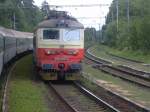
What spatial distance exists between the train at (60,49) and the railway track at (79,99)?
0.61 meters

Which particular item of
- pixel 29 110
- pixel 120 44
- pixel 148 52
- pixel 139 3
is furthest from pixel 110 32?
pixel 29 110

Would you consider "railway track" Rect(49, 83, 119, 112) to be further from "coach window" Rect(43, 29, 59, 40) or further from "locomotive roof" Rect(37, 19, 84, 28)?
"locomotive roof" Rect(37, 19, 84, 28)

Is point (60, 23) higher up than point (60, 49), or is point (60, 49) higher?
point (60, 23)

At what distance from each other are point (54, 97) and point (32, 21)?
338ft

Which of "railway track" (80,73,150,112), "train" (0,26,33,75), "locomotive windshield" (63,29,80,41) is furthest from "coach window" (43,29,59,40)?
"railway track" (80,73,150,112)

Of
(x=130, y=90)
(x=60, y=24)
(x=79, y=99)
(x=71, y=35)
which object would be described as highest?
(x=60, y=24)

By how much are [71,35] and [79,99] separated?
6009 millimetres

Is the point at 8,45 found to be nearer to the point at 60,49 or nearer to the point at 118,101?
the point at 60,49

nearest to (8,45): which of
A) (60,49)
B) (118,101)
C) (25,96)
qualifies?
(60,49)

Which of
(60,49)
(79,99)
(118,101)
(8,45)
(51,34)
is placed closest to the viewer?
(118,101)

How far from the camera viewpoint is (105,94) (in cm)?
1961

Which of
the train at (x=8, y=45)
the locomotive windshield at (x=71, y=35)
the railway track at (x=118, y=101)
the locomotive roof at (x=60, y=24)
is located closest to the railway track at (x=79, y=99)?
the railway track at (x=118, y=101)

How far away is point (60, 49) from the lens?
23.3m

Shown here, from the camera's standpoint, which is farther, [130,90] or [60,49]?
[60,49]
